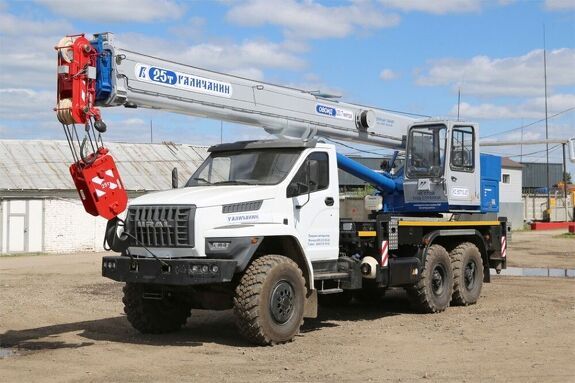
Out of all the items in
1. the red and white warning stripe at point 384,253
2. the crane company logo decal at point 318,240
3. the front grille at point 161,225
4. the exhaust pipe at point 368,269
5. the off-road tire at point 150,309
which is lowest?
the off-road tire at point 150,309

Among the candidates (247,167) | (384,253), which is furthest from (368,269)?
(247,167)

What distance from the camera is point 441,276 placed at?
1490 centimetres

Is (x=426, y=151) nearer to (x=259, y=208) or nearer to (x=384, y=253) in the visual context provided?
(x=384, y=253)

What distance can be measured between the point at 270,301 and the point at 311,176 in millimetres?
2242

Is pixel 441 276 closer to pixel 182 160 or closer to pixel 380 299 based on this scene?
pixel 380 299

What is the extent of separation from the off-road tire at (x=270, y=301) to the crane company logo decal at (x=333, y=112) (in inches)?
148

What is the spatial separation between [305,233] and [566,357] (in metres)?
4.03

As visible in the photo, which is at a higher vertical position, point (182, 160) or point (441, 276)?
point (182, 160)

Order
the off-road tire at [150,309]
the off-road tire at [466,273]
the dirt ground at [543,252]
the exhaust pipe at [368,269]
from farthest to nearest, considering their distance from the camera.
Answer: the dirt ground at [543,252] < the off-road tire at [466,273] < the exhaust pipe at [368,269] < the off-road tire at [150,309]

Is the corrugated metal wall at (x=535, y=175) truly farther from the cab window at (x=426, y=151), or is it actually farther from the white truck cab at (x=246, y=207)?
the white truck cab at (x=246, y=207)

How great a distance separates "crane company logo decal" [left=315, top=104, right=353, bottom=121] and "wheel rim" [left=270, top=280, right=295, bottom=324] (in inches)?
160

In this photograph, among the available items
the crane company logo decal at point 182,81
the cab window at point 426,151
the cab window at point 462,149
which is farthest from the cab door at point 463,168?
the crane company logo decal at point 182,81

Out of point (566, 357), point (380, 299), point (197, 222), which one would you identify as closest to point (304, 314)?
point (197, 222)

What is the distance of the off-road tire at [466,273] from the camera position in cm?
1515
